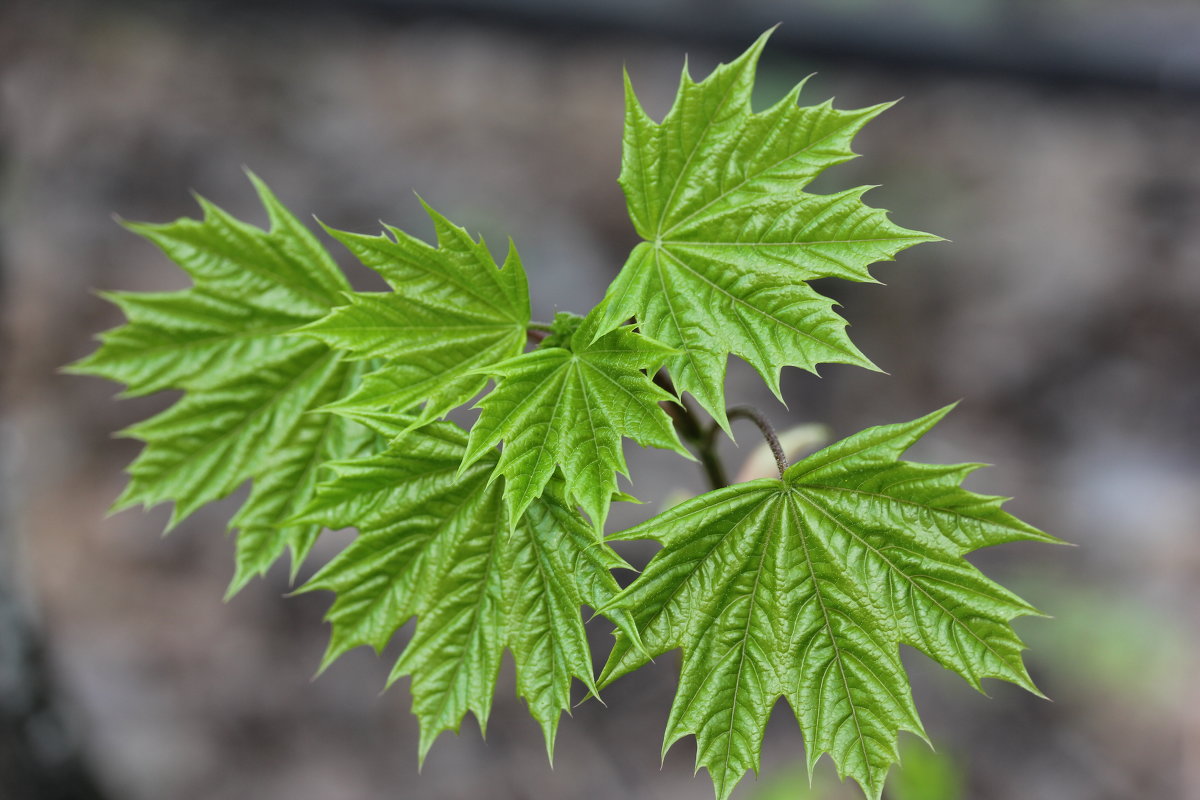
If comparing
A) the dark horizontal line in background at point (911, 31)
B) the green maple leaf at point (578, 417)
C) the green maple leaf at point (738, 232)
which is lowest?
the green maple leaf at point (578, 417)

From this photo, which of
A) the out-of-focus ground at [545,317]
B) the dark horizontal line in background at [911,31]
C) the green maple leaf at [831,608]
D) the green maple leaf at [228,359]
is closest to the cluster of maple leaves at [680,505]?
the green maple leaf at [831,608]

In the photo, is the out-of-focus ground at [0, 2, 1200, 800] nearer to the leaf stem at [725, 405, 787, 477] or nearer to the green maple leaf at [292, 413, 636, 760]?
the leaf stem at [725, 405, 787, 477]

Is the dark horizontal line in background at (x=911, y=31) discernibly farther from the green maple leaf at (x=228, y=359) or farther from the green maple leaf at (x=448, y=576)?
the green maple leaf at (x=448, y=576)

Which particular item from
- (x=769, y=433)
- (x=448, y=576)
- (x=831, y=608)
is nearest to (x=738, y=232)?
(x=769, y=433)

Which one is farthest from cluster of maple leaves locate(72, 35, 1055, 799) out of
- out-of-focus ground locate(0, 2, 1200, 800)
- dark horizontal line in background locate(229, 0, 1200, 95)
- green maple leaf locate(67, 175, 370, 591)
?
dark horizontal line in background locate(229, 0, 1200, 95)

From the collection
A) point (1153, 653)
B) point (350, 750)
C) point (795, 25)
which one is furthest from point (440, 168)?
point (1153, 653)

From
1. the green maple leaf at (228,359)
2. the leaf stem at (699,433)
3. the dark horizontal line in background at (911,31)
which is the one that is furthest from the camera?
the dark horizontal line in background at (911,31)

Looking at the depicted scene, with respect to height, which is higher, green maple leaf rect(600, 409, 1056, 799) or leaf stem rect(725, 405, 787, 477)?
leaf stem rect(725, 405, 787, 477)

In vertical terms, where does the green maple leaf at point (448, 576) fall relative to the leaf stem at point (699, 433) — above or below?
below

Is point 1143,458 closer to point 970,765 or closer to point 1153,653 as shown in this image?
point 1153,653
